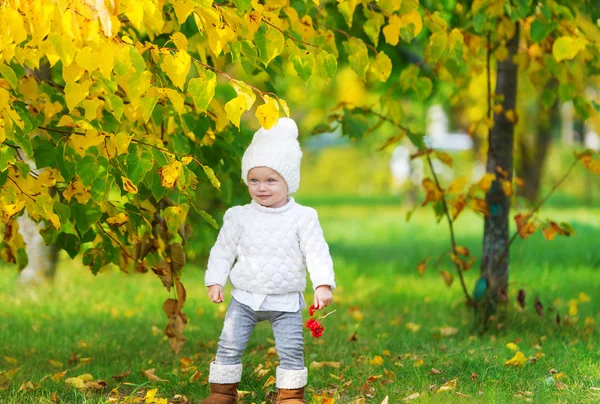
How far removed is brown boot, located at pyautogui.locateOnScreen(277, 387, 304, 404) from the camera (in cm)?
361

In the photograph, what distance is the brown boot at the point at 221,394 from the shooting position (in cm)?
365

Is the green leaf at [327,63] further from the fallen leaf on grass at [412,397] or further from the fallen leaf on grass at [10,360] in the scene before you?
the fallen leaf on grass at [10,360]

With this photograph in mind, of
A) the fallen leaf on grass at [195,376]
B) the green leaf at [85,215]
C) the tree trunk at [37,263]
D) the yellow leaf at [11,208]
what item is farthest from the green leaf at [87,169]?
the tree trunk at [37,263]

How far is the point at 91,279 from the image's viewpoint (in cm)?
823

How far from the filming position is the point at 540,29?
14.8ft

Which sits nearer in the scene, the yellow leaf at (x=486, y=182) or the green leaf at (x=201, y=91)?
the green leaf at (x=201, y=91)

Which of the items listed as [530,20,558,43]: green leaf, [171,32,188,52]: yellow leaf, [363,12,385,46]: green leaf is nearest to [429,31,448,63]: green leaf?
[363,12,385,46]: green leaf

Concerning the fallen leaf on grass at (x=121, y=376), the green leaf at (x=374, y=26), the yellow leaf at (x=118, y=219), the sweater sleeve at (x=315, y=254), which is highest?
the green leaf at (x=374, y=26)

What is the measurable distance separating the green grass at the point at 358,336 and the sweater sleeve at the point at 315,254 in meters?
0.65

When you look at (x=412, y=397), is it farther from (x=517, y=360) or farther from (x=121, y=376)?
(x=121, y=376)

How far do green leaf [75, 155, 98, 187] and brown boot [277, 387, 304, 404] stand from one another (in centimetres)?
119

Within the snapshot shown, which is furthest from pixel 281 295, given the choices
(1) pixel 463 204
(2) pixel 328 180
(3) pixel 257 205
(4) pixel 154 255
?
(2) pixel 328 180

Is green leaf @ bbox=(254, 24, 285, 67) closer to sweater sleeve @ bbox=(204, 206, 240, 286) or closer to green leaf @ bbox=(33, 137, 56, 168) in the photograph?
sweater sleeve @ bbox=(204, 206, 240, 286)

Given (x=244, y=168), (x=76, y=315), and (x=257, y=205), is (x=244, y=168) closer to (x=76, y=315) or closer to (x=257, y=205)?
(x=257, y=205)
